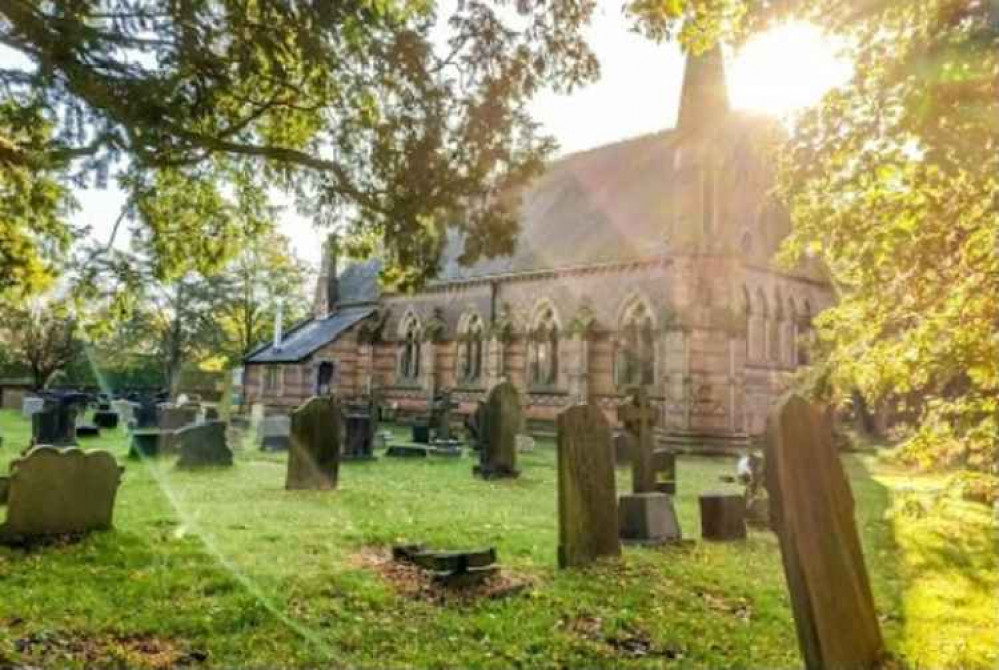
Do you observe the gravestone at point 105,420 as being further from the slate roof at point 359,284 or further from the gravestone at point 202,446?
the slate roof at point 359,284

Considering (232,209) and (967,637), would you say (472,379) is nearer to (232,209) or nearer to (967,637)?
(232,209)

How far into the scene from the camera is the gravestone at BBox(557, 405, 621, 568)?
7.07 metres

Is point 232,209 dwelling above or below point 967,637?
above

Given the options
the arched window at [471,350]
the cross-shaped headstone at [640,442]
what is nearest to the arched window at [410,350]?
the arched window at [471,350]

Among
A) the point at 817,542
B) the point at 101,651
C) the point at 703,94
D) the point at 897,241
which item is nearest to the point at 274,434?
the point at 101,651

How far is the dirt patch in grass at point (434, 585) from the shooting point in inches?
230

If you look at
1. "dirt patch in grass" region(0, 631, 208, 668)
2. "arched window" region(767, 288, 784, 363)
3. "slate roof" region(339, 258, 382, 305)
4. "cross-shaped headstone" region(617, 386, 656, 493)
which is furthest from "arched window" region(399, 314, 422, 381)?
A: "dirt patch in grass" region(0, 631, 208, 668)

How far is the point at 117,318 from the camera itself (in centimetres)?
816

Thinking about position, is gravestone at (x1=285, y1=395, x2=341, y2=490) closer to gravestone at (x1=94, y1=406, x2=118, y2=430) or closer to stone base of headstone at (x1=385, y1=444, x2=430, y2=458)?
stone base of headstone at (x1=385, y1=444, x2=430, y2=458)

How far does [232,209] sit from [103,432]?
16.3m

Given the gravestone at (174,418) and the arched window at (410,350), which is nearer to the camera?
the gravestone at (174,418)

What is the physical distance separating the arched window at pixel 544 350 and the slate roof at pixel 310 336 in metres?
10.3

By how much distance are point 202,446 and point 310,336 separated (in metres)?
22.0

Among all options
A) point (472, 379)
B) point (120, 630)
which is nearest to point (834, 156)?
point (120, 630)
